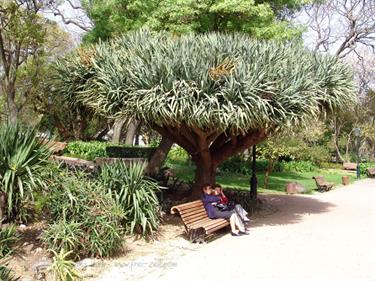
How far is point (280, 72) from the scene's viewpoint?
10930 millimetres

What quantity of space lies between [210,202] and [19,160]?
426 cm

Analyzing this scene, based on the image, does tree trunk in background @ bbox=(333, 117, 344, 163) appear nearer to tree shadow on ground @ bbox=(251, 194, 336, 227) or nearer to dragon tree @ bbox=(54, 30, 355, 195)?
tree shadow on ground @ bbox=(251, 194, 336, 227)

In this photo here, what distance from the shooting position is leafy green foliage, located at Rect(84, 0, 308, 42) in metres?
15.2

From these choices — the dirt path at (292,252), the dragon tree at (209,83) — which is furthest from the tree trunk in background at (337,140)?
the dragon tree at (209,83)

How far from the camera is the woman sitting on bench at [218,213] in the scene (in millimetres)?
10445

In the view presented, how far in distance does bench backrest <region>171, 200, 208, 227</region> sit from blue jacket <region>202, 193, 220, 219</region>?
10 centimetres

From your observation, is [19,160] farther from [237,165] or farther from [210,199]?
[237,165]

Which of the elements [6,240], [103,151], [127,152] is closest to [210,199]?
[6,240]

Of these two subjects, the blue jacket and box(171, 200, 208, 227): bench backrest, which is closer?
box(171, 200, 208, 227): bench backrest

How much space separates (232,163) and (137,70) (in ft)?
59.4

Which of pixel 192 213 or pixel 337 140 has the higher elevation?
pixel 337 140

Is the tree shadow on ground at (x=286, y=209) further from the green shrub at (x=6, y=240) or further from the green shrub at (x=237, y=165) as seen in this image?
the green shrub at (x=237, y=165)

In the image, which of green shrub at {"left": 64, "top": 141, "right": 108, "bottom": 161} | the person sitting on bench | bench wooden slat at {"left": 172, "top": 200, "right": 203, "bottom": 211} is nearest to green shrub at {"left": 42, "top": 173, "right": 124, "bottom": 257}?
bench wooden slat at {"left": 172, "top": 200, "right": 203, "bottom": 211}

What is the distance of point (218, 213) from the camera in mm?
10672
